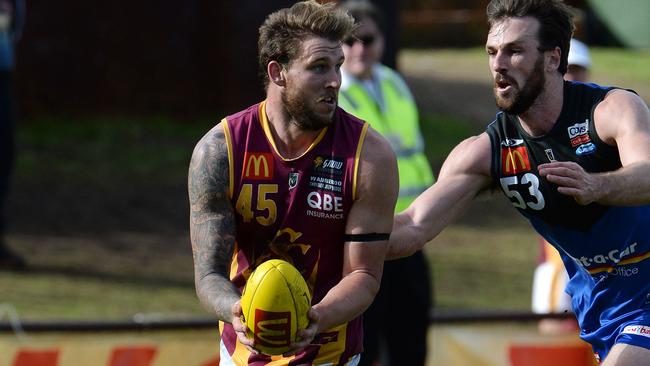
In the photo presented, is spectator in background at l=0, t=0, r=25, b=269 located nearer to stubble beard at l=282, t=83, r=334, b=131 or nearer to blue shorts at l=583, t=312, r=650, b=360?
stubble beard at l=282, t=83, r=334, b=131

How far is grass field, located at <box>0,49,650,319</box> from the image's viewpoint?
34.6ft

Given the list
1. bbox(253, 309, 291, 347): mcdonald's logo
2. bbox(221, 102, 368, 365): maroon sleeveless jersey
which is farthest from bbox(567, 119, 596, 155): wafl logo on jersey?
bbox(253, 309, 291, 347): mcdonald's logo

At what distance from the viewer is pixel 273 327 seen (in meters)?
5.03

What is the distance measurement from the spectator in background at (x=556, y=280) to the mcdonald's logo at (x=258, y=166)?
3.64m

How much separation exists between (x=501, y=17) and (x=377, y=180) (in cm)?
100

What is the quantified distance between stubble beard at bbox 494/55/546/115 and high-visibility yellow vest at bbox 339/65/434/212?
212cm

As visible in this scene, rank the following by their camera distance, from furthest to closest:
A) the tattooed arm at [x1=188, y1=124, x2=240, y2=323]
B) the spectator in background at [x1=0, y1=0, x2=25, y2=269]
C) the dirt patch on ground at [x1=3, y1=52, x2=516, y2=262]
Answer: the dirt patch on ground at [x1=3, y1=52, x2=516, y2=262], the spectator in background at [x1=0, y1=0, x2=25, y2=269], the tattooed arm at [x1=188, y1=124, x2=240, y2=323]

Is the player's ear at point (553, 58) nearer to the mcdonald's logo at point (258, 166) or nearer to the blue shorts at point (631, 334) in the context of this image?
the blue shorts at point (631, 334)

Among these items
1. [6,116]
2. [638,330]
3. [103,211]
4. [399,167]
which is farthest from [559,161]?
[103,211]

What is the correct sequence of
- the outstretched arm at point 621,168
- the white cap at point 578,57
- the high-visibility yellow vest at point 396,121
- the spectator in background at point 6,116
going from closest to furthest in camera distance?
the outstretched arm at point 621,168 < the high-visibility yellow vest at point 396,121 < the white cap at point 578,57 < the spectator in background at point 6,116

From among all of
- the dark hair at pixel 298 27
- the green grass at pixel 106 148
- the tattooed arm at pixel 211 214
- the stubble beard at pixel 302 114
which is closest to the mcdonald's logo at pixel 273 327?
the tattooed arm at pixel 211 214

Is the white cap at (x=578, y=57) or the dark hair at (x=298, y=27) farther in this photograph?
the white cap at (x=578, y=57)

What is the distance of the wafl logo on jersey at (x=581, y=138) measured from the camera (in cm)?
574

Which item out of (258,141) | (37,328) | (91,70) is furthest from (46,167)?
(258,141)
